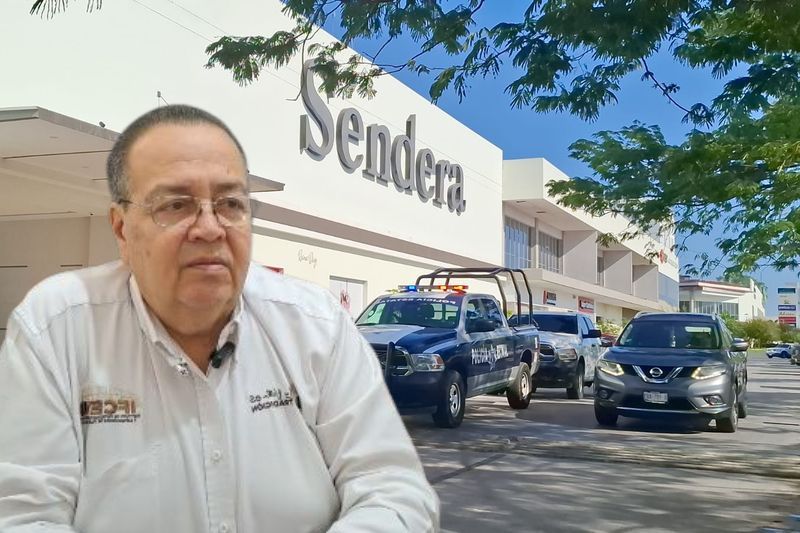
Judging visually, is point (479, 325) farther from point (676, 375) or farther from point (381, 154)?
point (381, 154)

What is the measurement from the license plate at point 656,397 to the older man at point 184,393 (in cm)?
988

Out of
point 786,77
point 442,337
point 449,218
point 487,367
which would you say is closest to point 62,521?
point 786,77

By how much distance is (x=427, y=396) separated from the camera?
10.7 m

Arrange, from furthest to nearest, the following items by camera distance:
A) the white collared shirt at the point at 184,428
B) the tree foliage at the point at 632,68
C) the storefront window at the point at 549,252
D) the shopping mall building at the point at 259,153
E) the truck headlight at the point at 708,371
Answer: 1. the storefront window at the point at 549,252
2. the shopping mall building at the point at 259,153
3. the truck headlight at the point at 708,371
4. the tree foliage at the point at 632,68
5. the white collared shirt at the point at 184,428

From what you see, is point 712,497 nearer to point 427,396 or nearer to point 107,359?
point 427,396

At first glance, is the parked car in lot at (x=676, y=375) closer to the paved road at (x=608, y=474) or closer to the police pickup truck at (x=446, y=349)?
the paved road at (x=608, y=474)

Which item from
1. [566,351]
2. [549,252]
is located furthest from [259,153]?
[549,252]

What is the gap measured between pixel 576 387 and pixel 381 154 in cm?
1144

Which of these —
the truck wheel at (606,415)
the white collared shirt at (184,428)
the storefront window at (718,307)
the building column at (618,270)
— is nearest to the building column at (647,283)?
the building column at (618,270)

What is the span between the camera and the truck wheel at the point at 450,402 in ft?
35.6

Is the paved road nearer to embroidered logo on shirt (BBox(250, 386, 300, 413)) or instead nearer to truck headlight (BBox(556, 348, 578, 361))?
truck headlight (BBox(556, 348, 578, 361))

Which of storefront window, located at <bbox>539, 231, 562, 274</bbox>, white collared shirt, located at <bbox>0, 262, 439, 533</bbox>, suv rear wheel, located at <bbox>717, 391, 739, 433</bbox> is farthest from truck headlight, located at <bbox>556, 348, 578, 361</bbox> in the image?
storefront window, located at <bbox>539, 231, 562, 274</bbox>

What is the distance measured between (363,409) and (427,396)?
891 cm

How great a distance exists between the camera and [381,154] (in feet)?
83.1
